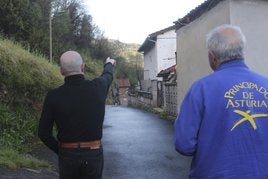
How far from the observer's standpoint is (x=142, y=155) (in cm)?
1214

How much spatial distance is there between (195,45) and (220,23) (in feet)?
11.3

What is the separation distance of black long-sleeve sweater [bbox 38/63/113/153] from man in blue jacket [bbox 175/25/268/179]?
4.97 feet

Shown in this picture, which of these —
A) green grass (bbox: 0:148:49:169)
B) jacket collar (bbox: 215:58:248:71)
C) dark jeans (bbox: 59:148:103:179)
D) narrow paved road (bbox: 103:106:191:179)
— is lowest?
narrow paved road (bbox: 103:106:191:179)

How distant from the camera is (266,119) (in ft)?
11.0

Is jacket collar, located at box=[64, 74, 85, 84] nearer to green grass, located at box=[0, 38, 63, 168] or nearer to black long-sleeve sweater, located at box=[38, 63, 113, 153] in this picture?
black long-sleeve sweater, located at box=[38, 63, 113, 153]

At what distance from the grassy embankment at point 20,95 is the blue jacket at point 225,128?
6.64m

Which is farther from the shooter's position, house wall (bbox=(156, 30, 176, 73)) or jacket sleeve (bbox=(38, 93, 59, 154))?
house wall (bbox=(156, 30, 176, 73))

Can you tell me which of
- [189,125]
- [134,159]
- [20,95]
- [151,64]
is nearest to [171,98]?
[20,95]

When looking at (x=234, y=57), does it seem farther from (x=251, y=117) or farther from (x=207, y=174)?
(x=207, y=174)

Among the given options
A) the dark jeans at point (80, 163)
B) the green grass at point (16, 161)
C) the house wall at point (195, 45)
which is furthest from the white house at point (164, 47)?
the dark jeans at point (80, 163)

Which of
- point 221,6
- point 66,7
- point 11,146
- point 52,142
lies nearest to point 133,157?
point 11,146

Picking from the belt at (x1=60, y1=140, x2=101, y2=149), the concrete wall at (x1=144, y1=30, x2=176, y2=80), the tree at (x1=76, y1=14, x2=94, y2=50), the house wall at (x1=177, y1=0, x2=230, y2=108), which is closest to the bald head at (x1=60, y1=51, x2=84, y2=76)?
the belt at (x1=60, y1=140, x2=101, y2=149)

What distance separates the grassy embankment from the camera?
35.6 feet

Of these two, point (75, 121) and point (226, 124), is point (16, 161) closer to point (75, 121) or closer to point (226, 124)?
point (75, 121)
